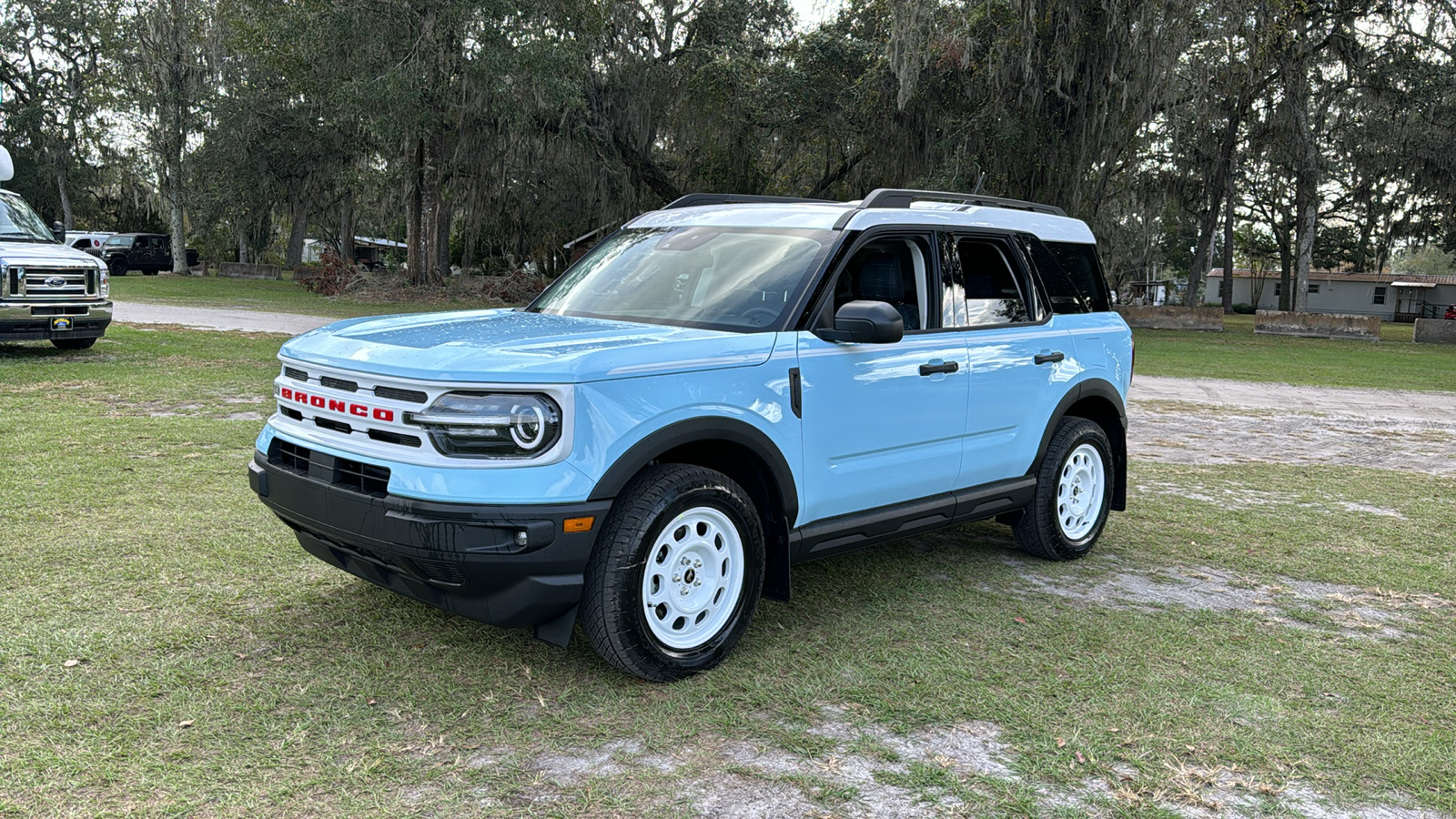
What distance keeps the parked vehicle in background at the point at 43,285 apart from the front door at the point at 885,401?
11214 millimetres

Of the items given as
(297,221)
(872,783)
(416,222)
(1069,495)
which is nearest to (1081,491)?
(1069,495)

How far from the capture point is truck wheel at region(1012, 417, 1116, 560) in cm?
592

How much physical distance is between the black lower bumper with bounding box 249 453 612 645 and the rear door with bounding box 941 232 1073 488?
229 cm

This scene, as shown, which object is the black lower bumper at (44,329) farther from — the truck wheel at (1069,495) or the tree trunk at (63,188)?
the tree trunk at (63,188)

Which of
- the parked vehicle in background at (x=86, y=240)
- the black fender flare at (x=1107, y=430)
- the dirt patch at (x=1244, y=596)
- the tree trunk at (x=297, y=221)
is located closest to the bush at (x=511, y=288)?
the tree trunk at (x=297, y=221)

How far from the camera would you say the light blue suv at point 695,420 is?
3.72 metres

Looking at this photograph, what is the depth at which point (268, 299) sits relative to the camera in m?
30.4

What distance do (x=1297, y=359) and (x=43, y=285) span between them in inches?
860

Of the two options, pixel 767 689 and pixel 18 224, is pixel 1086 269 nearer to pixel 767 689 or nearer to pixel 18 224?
pixel 767 689

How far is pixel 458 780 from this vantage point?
3297 millimetres

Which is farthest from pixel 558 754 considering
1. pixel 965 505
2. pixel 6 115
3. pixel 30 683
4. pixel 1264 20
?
pixel 6 115

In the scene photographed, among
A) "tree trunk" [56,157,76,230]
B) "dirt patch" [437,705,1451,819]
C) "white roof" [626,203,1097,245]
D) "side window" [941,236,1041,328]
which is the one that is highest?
"tree trunk" [56,157,76,230]

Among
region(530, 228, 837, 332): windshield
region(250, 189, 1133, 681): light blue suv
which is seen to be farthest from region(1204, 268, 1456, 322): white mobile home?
region(530, 228, 837, 332): windshield

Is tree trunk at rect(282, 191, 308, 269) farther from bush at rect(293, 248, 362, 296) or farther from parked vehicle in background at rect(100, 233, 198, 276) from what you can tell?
bush at rect(293, 248, 362, 296)
